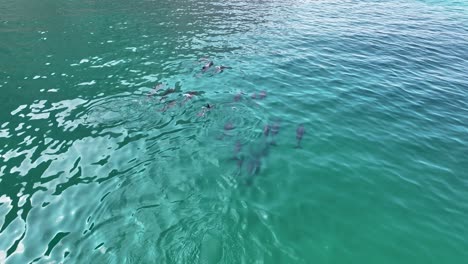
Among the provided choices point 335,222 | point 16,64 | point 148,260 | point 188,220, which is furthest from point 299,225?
point 16,64

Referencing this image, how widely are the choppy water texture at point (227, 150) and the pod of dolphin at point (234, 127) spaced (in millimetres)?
102

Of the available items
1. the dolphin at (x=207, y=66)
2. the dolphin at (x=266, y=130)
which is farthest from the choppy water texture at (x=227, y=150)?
the dolphin at (x=207, y=66)

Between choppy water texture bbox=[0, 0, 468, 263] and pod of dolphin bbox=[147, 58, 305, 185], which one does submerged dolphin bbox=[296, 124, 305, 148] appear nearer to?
pod of dolphin bbox=[147, 58, 305, 185]

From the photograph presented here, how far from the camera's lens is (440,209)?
39.1ft

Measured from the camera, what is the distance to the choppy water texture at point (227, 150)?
1023cm

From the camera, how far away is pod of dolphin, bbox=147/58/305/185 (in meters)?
13.6

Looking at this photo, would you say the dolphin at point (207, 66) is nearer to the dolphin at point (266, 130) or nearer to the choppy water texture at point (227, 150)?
the choppy water texture at point (227, 150)

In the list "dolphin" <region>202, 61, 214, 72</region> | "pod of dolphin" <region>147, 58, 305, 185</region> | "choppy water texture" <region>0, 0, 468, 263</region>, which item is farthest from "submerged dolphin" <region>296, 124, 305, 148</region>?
"dolphin" <region>202, 61, 214, 72</region>

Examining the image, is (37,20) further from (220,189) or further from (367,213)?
(367,213)

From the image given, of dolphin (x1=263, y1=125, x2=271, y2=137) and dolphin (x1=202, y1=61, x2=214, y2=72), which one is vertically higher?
dolphin (x1=202, y1=61, x2=214, y2=72)

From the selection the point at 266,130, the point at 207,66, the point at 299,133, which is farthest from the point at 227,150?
the point at 207,66

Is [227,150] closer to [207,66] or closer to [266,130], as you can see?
[266,130]

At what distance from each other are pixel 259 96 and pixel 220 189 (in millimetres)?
8798

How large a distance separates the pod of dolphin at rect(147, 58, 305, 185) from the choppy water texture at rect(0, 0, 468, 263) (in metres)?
0.10
